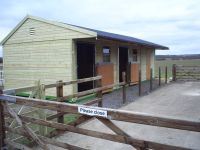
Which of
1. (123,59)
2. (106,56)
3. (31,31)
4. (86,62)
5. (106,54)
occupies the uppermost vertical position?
(31,31)

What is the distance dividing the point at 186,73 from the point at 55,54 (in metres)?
12.5

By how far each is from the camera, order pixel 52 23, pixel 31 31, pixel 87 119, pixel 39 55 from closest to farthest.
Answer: pixel 87 119
pixel 52 23
pixel 39 55
pixel 31 31

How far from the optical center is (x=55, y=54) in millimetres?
11820

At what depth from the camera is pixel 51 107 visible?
4.24 metres

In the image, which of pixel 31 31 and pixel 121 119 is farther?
pixel 31 31

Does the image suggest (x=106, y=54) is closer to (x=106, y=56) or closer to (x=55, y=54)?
(x=106, y=56)

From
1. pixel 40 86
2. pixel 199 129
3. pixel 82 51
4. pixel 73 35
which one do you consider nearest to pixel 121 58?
pixel 82 51

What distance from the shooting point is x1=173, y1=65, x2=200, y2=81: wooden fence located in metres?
20.4

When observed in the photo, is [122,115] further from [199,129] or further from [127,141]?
[199,129]

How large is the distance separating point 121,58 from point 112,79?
2724 millimetres

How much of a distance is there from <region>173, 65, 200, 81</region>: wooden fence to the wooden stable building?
7.45 meters

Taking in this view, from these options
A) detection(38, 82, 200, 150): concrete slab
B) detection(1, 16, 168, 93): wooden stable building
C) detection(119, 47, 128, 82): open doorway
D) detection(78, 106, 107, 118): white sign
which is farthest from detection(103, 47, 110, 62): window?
detection(78, 106, 107, 118): white sign

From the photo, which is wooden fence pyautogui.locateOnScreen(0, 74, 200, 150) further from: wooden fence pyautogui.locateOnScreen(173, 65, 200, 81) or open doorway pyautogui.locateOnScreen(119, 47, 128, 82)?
wooden fence pyautogui.locateOnScreen(173, 65, 200, 81)

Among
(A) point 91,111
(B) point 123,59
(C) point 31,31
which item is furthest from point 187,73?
(A) point 91,111
